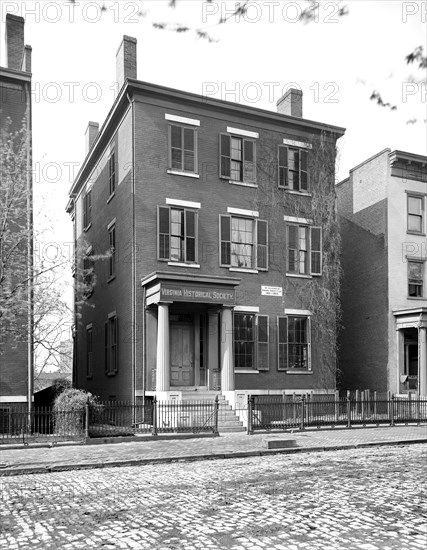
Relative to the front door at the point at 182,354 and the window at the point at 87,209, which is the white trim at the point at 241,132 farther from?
the window at the point at 87,209

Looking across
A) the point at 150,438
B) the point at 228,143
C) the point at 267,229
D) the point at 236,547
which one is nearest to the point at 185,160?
the point at 228,143

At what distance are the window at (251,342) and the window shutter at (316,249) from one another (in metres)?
3.48

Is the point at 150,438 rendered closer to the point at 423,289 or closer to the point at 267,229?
the point at 267,229

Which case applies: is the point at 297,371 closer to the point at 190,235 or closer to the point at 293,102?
the point at 190,235

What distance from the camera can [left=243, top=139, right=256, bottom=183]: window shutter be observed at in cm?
2758

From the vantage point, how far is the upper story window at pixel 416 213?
3166cm

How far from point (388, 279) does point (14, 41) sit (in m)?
18.9

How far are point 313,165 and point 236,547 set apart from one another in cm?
2377

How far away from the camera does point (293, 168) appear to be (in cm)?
2872

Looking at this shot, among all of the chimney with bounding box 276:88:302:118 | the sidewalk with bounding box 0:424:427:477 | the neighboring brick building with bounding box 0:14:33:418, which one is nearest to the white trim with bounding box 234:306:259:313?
the sidewalk with bounding box 0:424:427:477

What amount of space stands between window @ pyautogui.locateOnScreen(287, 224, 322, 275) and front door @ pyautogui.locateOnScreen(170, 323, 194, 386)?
5.61 m

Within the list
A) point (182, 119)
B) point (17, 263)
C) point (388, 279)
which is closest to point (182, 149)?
point (182, 119)

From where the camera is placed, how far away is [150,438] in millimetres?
19375

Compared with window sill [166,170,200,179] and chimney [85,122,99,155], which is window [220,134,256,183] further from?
chimney [85,122,99,155]
